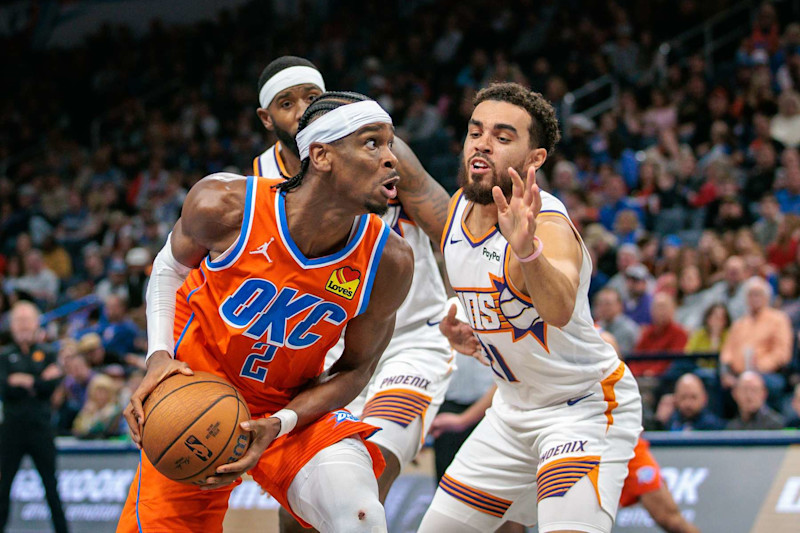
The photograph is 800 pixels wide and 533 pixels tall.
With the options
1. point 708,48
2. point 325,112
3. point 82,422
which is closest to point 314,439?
point 325,112

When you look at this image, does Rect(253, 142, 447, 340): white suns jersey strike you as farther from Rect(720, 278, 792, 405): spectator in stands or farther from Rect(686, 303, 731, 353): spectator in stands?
Rect(686, 303, 731, 353): spectator in stands

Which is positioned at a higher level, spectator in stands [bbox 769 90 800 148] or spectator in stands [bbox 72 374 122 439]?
spectator in stands [bbox 769 90 800 148]

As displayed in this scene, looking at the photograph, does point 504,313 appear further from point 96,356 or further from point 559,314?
point 96,356

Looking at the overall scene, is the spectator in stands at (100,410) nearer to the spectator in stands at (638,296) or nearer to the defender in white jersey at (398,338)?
the spectator in stands at (638,296)

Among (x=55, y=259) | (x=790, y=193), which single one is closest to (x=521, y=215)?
(x=790, y=193)

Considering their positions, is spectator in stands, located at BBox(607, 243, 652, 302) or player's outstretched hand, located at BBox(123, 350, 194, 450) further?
spectator in stands, located at BBox(607, 243, 652, 302)

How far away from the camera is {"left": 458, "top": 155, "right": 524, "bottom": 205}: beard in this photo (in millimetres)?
4219

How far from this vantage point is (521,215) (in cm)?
357

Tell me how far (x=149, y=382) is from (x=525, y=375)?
154cm

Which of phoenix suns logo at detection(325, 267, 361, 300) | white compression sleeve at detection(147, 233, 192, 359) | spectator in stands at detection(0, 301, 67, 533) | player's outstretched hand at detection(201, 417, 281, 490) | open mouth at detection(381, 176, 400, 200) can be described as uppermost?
open mouth at detection(381, 176, 400, 200)

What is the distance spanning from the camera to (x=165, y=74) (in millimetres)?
19438

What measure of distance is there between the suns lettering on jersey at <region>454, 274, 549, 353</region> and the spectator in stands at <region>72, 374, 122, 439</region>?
677 centimetres

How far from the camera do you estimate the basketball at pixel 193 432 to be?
3566 millimetres

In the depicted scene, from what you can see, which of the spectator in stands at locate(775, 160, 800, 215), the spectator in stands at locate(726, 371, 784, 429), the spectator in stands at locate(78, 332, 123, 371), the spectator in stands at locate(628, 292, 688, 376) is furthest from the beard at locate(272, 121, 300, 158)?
the spectator in stands at locate(78, 332, 123, 371)
